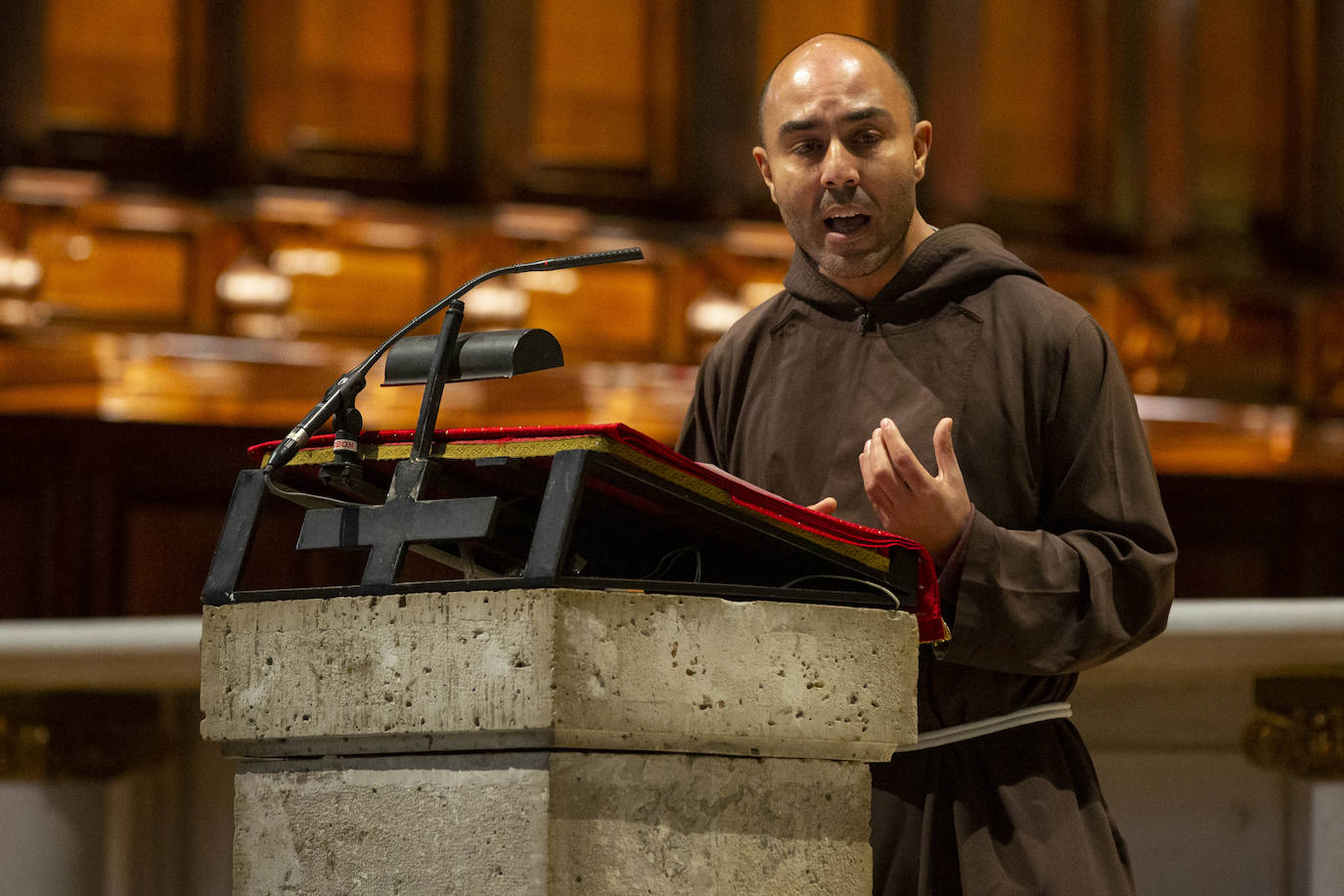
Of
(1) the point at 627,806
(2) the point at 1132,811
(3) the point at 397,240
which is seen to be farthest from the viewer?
(3) the point at 397,240

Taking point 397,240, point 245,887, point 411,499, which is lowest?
point 245,887

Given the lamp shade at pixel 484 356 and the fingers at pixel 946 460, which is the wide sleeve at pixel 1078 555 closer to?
the fingers at pixel 946 460

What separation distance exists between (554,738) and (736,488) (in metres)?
0.30

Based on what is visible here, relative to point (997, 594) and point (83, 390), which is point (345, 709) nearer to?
point (997, 594)

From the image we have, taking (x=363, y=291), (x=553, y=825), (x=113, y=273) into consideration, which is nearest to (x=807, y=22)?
(x=363, y=291)

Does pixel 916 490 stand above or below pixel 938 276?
below

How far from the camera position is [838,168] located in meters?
2.12

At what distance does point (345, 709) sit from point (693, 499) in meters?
0.37

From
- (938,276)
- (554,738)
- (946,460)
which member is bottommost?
(554,738)

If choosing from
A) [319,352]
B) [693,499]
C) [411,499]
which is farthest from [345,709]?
[319,352]

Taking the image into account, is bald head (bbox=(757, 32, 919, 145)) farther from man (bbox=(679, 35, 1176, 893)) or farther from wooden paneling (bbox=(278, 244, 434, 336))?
wooden paneling (bbox=(278, 244, 434, 336))

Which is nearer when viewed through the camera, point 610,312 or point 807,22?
point 610,312

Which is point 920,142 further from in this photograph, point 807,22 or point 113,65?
point 807,22

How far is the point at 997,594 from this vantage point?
1.87m
